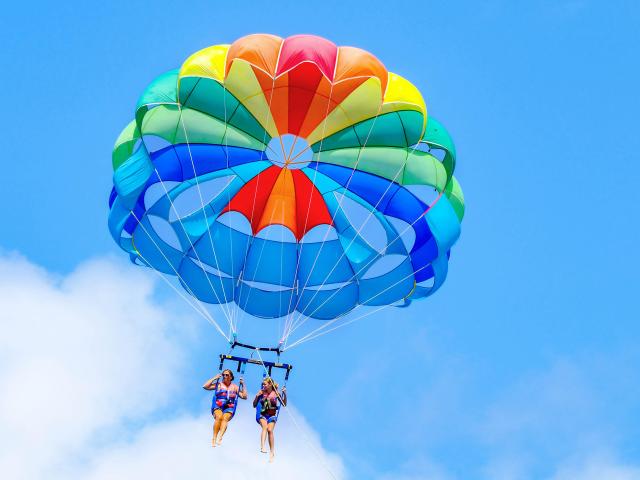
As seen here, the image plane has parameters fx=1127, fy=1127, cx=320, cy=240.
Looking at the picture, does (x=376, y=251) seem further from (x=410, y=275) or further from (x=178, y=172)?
(x=178, y=172)

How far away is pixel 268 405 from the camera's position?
1489 centimetres

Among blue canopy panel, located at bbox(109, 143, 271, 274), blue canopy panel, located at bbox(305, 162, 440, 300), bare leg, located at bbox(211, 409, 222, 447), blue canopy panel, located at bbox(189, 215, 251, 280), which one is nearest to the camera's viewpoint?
bare leg, located at bbox(211, 409, 222, 447)

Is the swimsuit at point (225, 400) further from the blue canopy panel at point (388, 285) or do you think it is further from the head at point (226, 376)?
the blue canopy panel at point (388, 285)

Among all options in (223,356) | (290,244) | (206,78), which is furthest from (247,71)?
(223,356)

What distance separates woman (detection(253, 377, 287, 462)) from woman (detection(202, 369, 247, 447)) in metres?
0.23

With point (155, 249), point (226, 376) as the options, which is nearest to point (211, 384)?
point (226, 376)

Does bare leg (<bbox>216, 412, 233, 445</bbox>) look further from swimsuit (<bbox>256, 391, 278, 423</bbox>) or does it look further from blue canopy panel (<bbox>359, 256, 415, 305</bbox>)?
blue canopy panel (<bbox>359, 256, 415, 305</bbox>)

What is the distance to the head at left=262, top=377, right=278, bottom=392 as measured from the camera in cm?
1498

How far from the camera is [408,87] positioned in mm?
15836

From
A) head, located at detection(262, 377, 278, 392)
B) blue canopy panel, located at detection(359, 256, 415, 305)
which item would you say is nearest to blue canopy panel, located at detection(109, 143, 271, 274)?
blue canopy panel, located at detection(359, 256, 415, 305)

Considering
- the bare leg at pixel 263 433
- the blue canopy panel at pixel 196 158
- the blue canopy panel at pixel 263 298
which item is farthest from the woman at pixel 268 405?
the blue canopy panel at pixel 196 158

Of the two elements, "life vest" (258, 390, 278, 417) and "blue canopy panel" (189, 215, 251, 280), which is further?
"blue canopy panel" (189, 215, 251, 280)

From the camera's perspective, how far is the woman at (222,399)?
14672 mm

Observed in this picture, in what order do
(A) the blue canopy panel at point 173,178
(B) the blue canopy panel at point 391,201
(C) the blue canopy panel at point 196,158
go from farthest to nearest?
(B) the blue canopy panel at point 391,201, (C) the blue canopy panel at point 196,158, (A) the blue canopy panel at point 173,178
